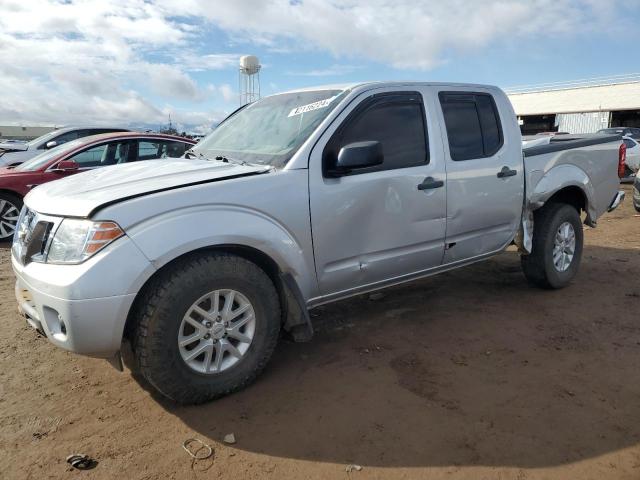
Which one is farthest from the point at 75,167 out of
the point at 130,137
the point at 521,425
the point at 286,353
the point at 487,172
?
the point at 521,425

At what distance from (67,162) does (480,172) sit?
19.1 feet

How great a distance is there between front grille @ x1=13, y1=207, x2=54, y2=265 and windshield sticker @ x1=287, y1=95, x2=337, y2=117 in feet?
5.91

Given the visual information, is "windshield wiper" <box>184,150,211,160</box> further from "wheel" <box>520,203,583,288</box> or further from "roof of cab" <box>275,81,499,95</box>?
"wheel" <box>520,203,583,288</box>

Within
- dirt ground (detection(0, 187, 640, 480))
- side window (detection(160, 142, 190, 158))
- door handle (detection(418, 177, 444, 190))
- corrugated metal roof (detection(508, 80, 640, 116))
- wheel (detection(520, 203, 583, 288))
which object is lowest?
dirt ground (detection(0, 187, 640, 480))

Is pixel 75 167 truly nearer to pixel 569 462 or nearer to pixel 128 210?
pixel 128 210

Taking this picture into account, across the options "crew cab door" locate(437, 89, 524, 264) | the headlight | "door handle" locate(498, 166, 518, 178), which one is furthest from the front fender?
"door handle" locate(498, 166, 518, 178)

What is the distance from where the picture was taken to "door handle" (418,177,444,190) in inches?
147

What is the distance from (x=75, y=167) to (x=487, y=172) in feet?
19.0

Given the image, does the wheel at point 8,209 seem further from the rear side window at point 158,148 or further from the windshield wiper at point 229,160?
the windshield wiper at point 229,160

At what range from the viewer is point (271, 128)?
3730mm

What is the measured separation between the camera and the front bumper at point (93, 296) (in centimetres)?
253

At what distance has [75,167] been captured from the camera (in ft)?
23.7

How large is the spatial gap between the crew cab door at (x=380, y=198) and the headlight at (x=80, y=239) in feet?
4.03

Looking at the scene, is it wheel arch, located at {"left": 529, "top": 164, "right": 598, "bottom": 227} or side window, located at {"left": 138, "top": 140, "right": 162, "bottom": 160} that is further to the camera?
side window, located at {"left": 138, "top": 140, "right": 162, "bottom": 160}
